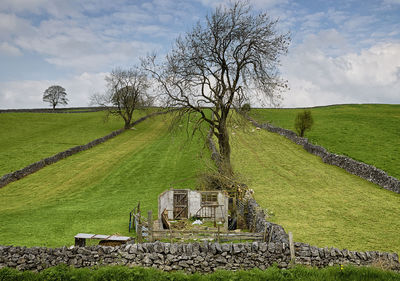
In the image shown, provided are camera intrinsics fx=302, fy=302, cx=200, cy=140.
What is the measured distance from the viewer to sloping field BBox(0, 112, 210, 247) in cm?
1636

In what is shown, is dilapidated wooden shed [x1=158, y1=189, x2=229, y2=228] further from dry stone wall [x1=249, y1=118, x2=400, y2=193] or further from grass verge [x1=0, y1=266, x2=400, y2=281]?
dry stone wall [x1=249, y1=118, x2=400, y2=193]

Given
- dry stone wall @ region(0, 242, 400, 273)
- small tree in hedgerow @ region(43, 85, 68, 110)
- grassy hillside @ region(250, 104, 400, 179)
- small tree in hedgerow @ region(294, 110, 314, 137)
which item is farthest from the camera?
small tree in hedgerow @ region(43, 85, 68, 110)

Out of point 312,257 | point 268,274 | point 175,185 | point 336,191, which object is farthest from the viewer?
point 175,185

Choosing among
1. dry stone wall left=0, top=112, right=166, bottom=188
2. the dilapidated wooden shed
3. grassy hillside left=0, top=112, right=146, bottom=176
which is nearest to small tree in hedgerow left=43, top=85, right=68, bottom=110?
grassy hillside left=0, top=112, right=146, bottom=176

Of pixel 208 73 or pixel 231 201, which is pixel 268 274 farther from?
pixel 208 73

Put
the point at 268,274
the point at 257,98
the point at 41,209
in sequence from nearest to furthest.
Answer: the point at 268,274
the point at 41,209
the point at 257,98

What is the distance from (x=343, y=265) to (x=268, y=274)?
9.02ft

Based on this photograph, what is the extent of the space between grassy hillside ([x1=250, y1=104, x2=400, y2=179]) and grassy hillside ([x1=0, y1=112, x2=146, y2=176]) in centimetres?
2513

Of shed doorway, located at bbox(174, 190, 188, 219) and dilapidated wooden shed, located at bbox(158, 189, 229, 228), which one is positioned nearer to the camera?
dilapidated wooden shed, located at bbox(158, 189, 229, 228)

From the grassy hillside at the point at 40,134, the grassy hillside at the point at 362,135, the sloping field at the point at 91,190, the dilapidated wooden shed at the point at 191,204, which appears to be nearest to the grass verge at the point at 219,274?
the sloping field at the point at 91,190

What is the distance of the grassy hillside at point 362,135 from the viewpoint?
3032cm

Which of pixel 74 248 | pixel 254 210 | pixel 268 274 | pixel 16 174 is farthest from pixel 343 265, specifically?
pixel 16 174

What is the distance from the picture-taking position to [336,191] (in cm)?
2191

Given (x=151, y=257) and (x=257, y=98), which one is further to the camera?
(x=257, y=98)
